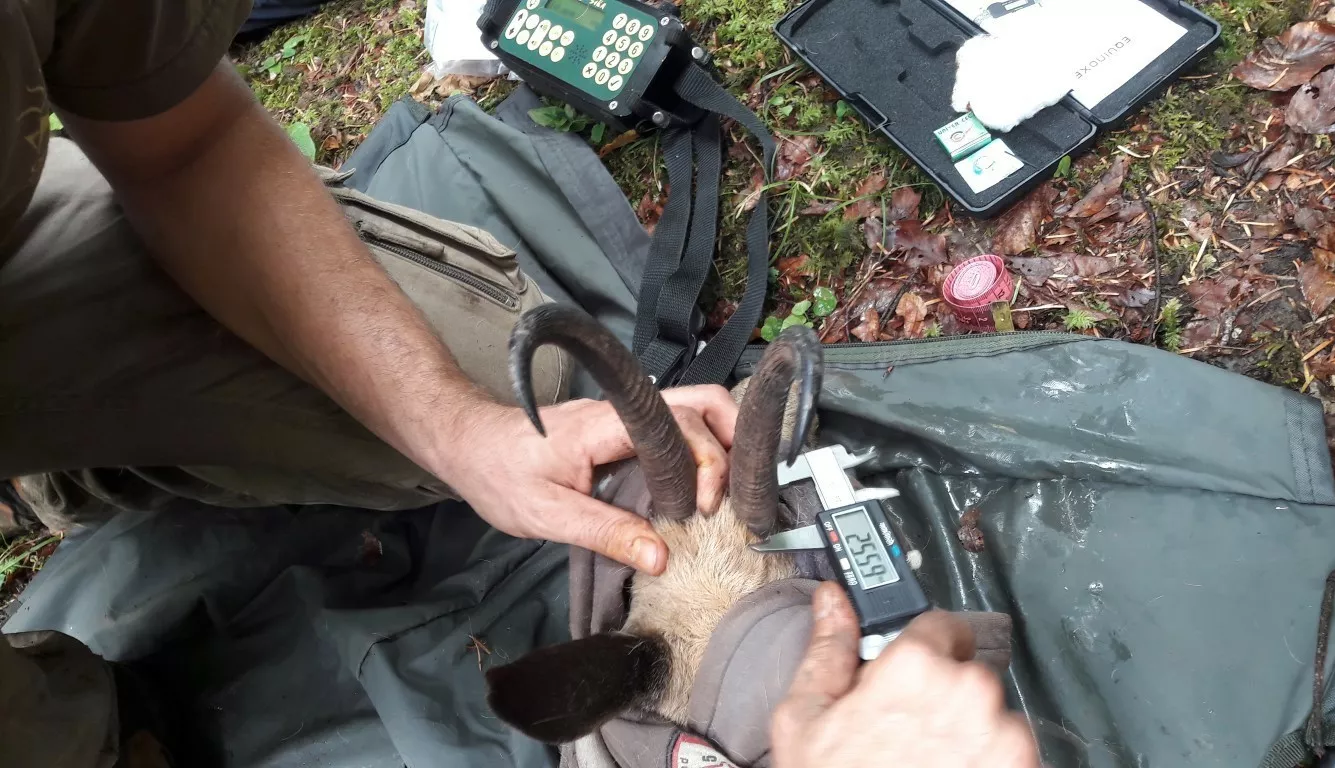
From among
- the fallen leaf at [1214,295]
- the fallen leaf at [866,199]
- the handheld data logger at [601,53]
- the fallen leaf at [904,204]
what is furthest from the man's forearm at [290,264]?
the fallen leaf at [1214,295]

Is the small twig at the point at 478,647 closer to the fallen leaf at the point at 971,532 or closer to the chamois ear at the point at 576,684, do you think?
the chamois ear at the point at 576,684

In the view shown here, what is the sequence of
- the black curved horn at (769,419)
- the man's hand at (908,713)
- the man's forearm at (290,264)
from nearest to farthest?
the black curved horn at (769,419) → the man's hand at (908,713) → the man's forearm at (290,264)

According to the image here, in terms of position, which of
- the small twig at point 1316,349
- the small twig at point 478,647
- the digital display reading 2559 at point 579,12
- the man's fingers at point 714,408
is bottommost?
the small twig at point 478,647

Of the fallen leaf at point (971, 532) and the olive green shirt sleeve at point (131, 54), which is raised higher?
the olive green shirt sleeve at point (131, 54)

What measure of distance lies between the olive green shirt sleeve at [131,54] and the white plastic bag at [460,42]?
7.50 feet

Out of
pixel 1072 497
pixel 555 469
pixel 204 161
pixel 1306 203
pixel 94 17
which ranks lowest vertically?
pixel 1072 497

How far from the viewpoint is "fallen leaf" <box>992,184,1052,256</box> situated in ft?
12.0

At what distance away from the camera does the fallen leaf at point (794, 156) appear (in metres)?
4.14

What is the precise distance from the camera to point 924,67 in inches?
156

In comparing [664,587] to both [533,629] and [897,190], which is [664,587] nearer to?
[533,629]

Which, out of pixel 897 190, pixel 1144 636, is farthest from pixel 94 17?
pixel 1144 636

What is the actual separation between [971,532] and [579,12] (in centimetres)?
320

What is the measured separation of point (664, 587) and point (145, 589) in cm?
264

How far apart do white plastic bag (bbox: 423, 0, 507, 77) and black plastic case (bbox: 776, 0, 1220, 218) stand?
178 cm
